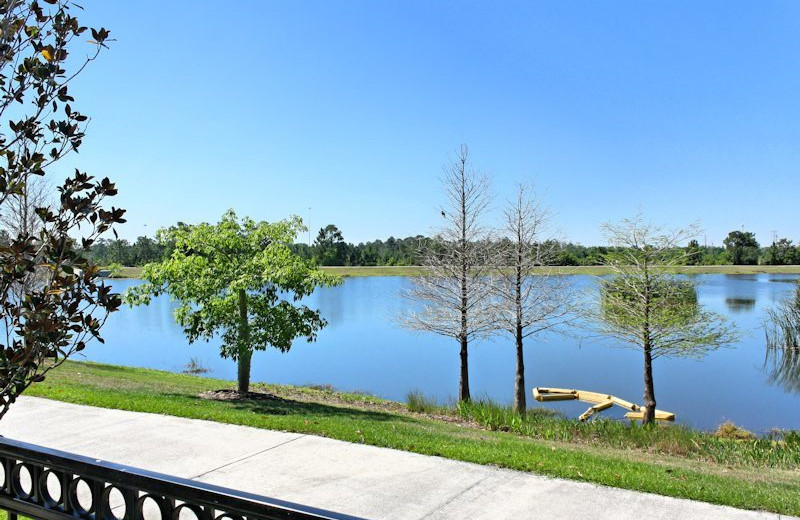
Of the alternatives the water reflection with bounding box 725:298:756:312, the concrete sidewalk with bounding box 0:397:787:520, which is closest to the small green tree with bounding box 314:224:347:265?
the water reflection with bounding box 725:298:756:312

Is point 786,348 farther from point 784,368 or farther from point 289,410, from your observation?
point 289,410

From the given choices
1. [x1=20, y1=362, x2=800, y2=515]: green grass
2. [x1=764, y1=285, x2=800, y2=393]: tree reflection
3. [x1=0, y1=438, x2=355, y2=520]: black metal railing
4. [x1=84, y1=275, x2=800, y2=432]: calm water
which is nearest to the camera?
[x1=0, y1=438, x2=355, y2=520]: black metal railing

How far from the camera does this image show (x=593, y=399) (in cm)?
1953

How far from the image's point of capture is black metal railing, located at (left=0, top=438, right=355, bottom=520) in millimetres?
2195

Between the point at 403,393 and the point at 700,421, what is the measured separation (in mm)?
9036

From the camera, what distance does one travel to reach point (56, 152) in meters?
3.02

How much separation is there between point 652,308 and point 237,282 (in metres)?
9.26

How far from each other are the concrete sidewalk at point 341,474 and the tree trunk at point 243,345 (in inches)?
162

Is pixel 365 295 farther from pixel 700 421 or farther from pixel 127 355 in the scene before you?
pixel 700 421

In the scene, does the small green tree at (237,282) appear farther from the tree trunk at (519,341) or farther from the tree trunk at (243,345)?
the tree trunk at (519,341)

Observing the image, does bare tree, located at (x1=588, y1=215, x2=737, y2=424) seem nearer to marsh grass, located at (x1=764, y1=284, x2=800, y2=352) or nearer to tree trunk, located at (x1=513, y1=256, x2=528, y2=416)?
tree trunk, located at (x1=513, y1=256, x2=528, y2=416)

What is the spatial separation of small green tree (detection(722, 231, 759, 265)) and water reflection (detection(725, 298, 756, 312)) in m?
65.4

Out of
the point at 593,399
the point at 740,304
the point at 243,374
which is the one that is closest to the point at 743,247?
the point at 740,304

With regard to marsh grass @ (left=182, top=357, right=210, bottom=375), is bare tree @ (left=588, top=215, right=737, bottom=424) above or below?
above
